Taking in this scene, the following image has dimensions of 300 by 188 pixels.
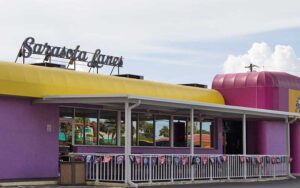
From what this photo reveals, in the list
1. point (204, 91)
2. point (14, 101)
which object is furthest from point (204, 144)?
point (14, 101)

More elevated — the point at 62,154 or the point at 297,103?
the point at 297,103

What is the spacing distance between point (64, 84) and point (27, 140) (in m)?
2.51

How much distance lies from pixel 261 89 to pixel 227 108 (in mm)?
7220

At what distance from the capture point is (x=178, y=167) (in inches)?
890

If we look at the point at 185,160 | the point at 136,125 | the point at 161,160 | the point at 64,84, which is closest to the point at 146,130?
the point at 136,125

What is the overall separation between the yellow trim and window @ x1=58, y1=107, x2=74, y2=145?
954 millimetres

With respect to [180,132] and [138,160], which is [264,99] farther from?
[138,160]

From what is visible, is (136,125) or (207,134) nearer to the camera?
(136,125)

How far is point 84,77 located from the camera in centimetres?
2402

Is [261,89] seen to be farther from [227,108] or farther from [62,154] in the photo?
[62,154]

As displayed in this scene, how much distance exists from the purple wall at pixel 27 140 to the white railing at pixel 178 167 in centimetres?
156

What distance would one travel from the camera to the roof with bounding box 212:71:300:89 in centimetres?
3145

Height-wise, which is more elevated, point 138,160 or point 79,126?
point 79,126

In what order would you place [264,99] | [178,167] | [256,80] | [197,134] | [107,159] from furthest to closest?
[256,80] < [264,99] < [197,134] < [178,167] < [107,159]
